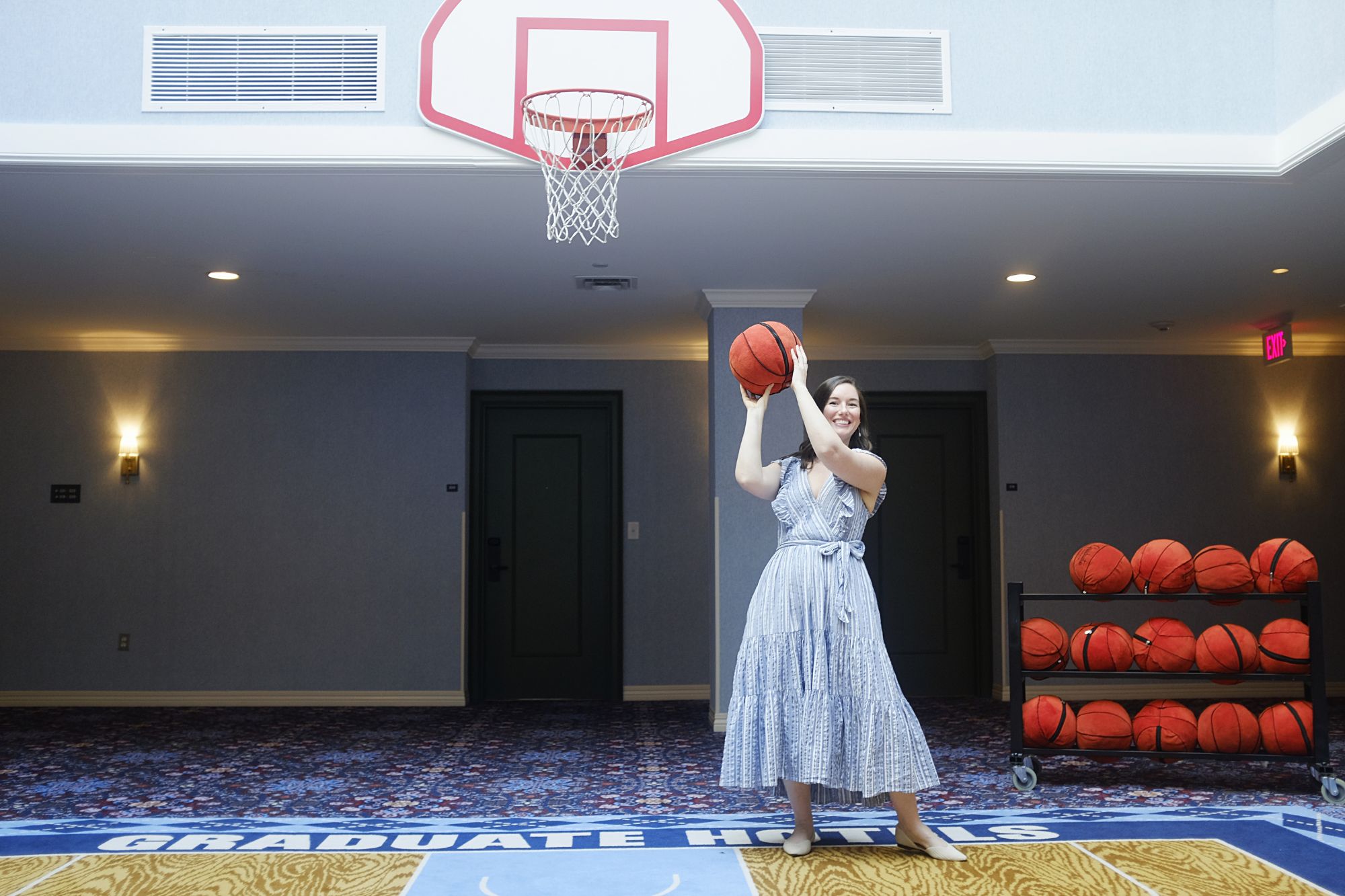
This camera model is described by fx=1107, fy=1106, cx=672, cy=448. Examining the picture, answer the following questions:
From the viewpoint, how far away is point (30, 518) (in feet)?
23.5

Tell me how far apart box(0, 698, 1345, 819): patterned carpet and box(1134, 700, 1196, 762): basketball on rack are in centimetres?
18

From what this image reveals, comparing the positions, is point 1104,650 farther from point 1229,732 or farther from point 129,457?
point 129,457

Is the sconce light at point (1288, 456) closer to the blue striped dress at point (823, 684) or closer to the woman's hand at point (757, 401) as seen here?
the blue striped dress at point (823, 684)

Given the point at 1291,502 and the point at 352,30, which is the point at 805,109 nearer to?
the point at 352,30

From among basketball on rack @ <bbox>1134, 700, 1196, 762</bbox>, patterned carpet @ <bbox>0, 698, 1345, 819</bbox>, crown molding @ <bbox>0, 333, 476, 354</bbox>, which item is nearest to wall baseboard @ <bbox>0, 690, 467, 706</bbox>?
patterned carpet @ <bbox>0, 698, 1345, 819</bbox>

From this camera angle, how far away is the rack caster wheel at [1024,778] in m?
4.40

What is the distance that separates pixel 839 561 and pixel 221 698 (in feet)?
17.6

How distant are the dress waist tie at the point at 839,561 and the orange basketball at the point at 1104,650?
1693 millimetres

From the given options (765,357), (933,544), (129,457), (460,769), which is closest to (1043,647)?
(765,357)

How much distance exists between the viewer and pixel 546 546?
7.56 metres

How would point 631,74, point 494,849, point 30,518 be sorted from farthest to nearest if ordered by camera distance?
point 30,518 < point 631,74 < point 494,849

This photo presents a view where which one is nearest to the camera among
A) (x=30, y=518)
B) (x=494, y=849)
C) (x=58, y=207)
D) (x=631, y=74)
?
(x=494, y=849)

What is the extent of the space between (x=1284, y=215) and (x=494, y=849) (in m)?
3.90

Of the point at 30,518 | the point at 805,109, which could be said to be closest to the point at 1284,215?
the point at 805,109
